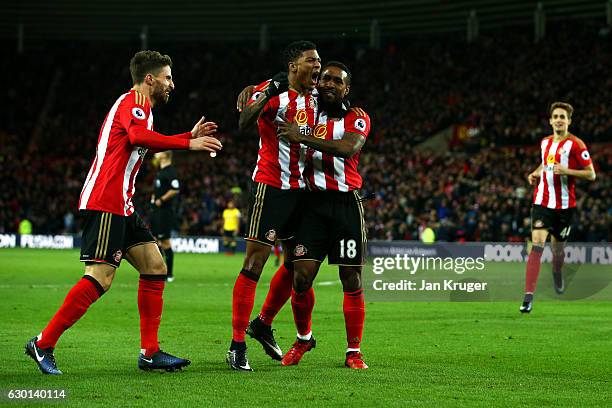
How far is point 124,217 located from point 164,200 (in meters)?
9.58

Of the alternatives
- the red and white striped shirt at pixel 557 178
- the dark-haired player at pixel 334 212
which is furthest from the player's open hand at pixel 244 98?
the red and white striped shirt at pixel 557 178

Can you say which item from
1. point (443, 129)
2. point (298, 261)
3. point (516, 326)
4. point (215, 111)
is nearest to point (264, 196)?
point (298, 261)

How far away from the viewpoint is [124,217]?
693 centimetres

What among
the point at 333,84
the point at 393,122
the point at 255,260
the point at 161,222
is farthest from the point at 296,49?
the point at 393,122

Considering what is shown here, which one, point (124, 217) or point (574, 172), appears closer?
point (124, 217)

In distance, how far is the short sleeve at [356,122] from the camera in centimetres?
730

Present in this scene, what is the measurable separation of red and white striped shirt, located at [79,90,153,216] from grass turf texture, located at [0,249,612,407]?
1.14m

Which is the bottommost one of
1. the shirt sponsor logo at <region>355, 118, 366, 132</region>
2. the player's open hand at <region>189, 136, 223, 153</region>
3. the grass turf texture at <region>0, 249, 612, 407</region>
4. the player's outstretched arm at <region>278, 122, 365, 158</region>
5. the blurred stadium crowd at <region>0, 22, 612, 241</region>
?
the grass turf texture at <region>0, 249, 612, 407</region>

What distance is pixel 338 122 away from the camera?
7441 mm

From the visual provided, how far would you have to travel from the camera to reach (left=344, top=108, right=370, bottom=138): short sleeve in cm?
730

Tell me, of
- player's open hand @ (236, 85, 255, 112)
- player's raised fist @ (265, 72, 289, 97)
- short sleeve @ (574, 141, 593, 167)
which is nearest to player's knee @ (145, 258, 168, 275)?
player's open hand @ (236, 85, 255, 112)

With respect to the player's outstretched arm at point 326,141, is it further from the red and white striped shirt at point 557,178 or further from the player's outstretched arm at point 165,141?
the red and white striped shirt at point 557,178

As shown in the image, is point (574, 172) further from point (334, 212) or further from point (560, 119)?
point (334, 212)

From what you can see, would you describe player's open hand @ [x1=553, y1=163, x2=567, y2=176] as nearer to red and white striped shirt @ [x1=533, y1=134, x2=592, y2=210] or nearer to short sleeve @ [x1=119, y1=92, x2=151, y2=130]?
red and white striped shirt @ [x1=533, y1=134, x2=592, y2=210]
